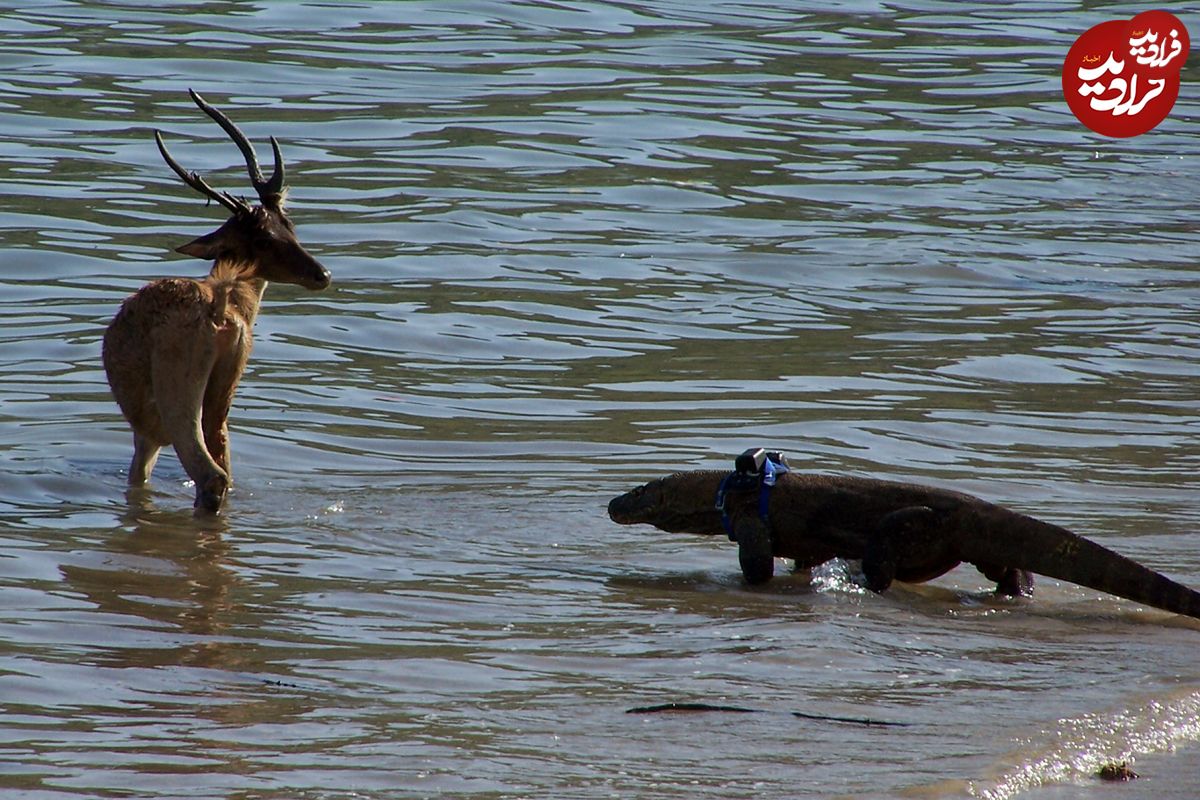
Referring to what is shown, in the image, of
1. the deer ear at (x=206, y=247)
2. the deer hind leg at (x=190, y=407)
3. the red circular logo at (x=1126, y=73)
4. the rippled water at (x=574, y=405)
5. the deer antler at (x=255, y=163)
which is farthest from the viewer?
the red circular logo at (x=1126, y=73)

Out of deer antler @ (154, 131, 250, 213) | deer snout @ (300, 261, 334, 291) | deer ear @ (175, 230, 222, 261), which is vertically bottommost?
deer snout @ (300, 261, 334, 291)

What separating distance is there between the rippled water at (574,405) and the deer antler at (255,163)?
139 centimetres

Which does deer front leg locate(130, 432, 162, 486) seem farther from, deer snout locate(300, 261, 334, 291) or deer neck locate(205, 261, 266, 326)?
deer snout locate(300, 261, 334, 291)

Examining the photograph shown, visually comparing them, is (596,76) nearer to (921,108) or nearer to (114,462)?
(921,108)

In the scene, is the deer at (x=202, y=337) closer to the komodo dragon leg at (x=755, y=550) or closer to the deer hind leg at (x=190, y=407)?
the deer hind leg at (x=190, y=407)

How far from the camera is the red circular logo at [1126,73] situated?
76.6ft

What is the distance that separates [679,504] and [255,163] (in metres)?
2.75

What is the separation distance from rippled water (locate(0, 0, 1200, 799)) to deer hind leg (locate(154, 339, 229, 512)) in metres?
0.20

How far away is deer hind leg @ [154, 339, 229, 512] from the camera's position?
873cm

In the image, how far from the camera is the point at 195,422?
879cm

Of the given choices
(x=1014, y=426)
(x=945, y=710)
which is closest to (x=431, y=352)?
(x=1014, y=426)

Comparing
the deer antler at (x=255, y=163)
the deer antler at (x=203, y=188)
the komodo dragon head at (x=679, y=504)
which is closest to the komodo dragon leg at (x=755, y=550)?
the komodo dragon head at (x=679, y=504)

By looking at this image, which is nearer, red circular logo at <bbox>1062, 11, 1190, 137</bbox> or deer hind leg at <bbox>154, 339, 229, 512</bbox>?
deer hind leg at <bbox>154, 339, 229, 512</bbox>

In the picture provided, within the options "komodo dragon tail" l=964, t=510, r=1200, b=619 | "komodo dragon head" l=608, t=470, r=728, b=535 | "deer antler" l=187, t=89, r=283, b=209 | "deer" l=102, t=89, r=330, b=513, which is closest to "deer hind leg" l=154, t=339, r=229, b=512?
"deer" l=102, t=89, r=330, b=513
